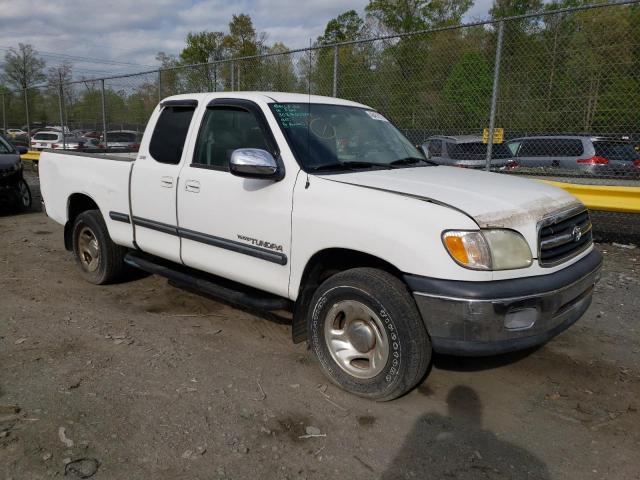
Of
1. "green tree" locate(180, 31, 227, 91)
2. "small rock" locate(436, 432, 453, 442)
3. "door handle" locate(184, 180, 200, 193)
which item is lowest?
"small rock" locate(436, 432, 453, 442)

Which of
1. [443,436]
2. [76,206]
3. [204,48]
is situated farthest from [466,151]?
[204,48]

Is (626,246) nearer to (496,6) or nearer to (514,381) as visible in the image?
(514,381)

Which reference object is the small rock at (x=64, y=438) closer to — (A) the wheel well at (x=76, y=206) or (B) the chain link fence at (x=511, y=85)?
(A) the wheel well at (x=76, y=206)

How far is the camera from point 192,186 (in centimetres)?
420

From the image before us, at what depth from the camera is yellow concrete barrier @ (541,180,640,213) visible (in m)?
6.73

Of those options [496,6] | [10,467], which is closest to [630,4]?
[10,467]

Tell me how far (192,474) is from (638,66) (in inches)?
264

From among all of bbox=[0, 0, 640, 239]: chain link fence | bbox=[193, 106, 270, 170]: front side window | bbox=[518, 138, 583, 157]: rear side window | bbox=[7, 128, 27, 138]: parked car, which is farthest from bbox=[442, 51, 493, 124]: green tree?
bbox=[7, 128, 27, 138]: parked car

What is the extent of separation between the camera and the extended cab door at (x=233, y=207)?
3.66m

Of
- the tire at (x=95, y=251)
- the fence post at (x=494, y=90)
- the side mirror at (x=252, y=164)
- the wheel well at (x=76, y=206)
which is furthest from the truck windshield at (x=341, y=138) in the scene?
the fence post at (x=494, y=90)

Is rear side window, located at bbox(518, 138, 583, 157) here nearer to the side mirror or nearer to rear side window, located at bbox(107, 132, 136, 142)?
the side mirror

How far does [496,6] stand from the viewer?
35250 mm

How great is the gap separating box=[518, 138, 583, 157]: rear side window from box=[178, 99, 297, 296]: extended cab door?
223 inches

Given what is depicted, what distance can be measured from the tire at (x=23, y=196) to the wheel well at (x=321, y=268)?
8.84 meters
